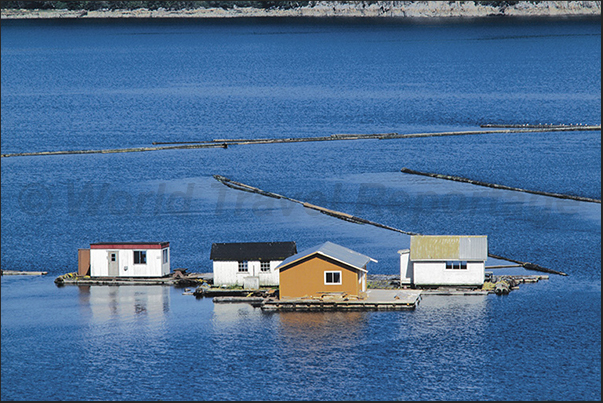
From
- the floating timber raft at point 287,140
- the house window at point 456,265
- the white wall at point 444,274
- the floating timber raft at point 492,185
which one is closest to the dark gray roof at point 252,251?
the white wall at point 444,274

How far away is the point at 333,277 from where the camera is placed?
174ft

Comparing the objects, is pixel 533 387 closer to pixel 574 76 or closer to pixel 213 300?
pixel 213 300

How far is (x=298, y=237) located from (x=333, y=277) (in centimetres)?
1296

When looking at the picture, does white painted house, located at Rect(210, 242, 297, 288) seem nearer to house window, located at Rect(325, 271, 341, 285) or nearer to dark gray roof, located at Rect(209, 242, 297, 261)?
dark gray roof, located at Rect(209, 242, 297, 261)

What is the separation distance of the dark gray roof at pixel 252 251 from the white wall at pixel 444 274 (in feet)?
24.0

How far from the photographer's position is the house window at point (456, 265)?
54.9 metres

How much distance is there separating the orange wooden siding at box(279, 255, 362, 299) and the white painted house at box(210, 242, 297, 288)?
2.24m

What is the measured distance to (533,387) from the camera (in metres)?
42.4

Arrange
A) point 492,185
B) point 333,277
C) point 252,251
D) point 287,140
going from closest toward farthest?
point 333,277, point 252,251, point 492,185, point 287,140

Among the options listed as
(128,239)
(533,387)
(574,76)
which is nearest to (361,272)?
(533,387)

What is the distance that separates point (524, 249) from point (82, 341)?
29964mm

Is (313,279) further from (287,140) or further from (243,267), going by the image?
(287,140)

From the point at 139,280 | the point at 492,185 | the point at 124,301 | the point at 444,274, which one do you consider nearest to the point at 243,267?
the point at 139,280

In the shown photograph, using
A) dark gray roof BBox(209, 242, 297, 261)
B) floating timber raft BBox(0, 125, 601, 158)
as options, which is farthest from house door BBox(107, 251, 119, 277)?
floating timber raft BBox(0, 125, 601, 158)
